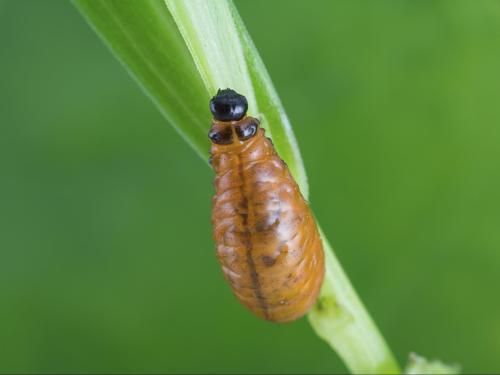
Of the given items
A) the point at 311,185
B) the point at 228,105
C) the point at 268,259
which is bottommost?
the point at 311,185

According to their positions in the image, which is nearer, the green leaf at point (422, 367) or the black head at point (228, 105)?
the black head at point (228, 105)

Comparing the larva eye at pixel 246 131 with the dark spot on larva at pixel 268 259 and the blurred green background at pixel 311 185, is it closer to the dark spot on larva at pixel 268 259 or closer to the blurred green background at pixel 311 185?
the dark spot on larva at pixel 268 259

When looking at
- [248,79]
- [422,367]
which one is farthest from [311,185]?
[248,79]

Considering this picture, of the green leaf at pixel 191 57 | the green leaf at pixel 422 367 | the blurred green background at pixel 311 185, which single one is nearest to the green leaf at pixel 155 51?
the green leaf at pixel 191 57

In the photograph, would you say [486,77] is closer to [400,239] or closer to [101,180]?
[400,239]

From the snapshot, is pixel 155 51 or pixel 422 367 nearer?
pixel 155 51

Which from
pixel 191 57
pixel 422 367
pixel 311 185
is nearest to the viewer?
pixel 191 57

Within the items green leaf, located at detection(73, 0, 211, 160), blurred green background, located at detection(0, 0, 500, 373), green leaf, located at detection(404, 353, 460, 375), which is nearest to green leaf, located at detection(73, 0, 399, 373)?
green leaf, located at detection(73, 0, 211, 160)

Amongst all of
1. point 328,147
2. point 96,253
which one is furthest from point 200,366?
point 328,147

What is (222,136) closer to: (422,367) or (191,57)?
(191,57)
